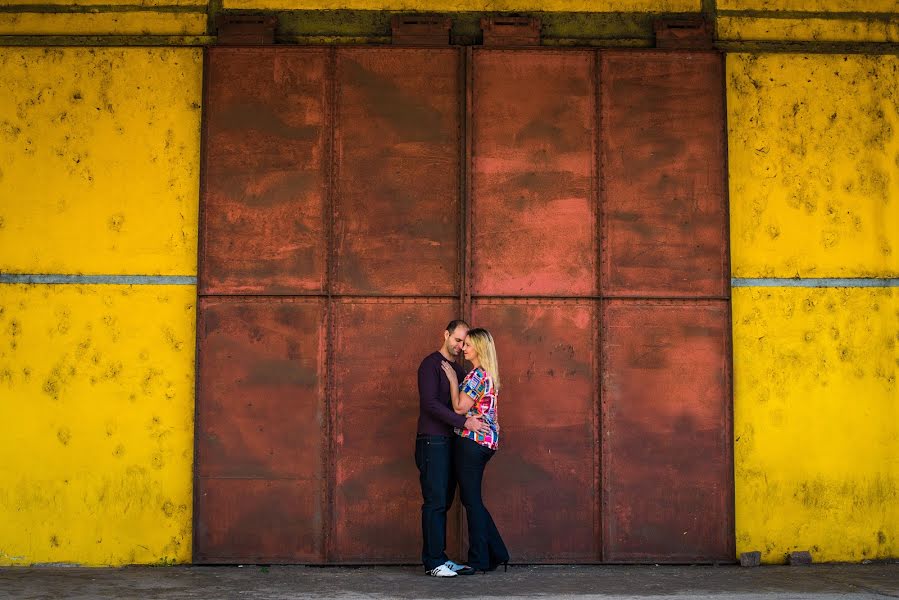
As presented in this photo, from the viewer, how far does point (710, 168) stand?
372 inches

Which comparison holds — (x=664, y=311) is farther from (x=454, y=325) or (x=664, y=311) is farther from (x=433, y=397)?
(x=433, y=397)

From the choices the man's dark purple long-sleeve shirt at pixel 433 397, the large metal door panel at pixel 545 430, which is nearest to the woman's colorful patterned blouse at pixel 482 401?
the man's dark purple long-sleeve shirt at pixel 433 397

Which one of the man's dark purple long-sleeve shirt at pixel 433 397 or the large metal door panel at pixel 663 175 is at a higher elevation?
the large metal door panel at pixel 663 175

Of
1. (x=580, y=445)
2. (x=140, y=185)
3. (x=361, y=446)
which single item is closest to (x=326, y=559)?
(x=361, y=446)

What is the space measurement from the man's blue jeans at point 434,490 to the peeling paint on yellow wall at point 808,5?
16.0 feet

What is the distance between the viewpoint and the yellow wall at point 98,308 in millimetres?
9062

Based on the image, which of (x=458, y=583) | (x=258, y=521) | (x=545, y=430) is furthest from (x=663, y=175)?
(x=258, y=521)

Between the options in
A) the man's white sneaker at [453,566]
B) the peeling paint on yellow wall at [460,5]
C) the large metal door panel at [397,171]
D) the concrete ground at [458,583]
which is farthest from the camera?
the peeling paint on yellow wall at [460,5]

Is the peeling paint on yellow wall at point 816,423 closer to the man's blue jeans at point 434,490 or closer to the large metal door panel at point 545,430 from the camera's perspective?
the large metal door panel at point 545,430

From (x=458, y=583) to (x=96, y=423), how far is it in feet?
11.5

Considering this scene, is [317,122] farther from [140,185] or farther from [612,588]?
[612,588]

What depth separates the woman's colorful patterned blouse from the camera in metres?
8.34

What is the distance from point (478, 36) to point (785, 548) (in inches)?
213

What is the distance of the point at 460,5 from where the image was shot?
9.59 metres
